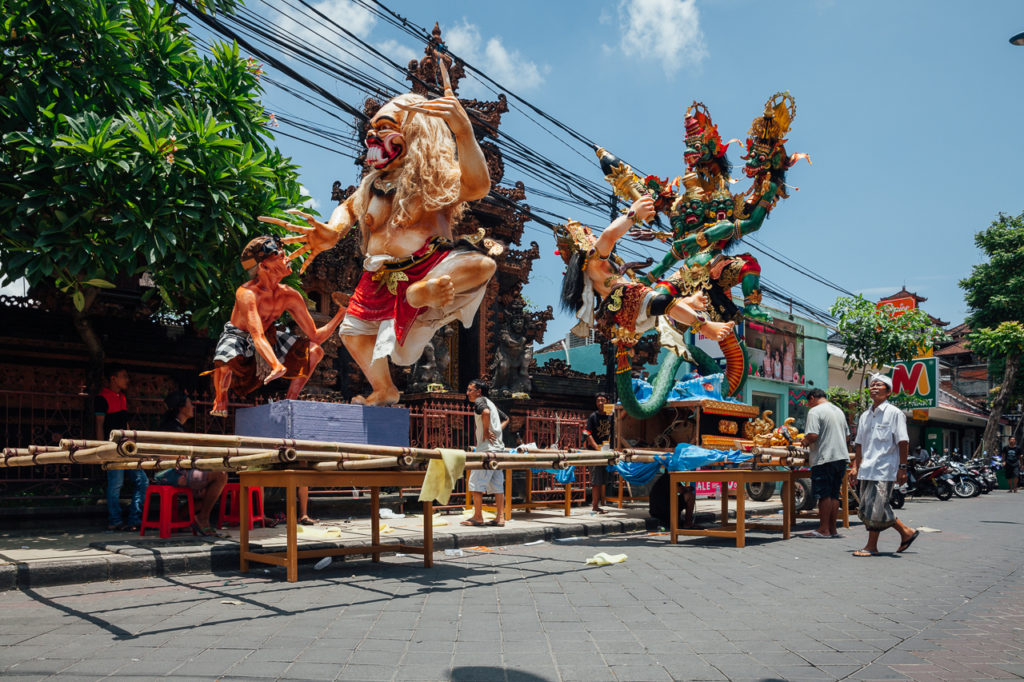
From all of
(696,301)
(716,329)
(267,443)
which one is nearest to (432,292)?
(267,443)

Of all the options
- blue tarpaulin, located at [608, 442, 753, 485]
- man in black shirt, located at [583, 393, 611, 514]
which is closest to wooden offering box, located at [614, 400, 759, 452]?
man in black shirt, located at [583, 393, 611, 514]

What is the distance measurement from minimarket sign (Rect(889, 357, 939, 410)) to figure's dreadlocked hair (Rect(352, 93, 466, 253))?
19.4 metres

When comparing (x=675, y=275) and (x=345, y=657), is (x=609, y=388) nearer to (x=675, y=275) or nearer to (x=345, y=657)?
(x=675, y=275)

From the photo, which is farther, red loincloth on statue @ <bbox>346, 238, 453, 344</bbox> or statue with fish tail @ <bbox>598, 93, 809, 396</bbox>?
statue with fish tail @ <bbox>598, 93, 809, 396</bbox>

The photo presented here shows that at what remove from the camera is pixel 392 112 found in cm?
587

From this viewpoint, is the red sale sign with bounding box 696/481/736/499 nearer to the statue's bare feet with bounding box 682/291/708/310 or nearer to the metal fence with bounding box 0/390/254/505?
the statue's bare feet with bounding box 682/291/708/310

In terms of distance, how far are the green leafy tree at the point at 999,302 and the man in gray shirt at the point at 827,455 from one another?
2256cm

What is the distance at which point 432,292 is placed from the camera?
546cm

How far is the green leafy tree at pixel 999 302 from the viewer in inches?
1112

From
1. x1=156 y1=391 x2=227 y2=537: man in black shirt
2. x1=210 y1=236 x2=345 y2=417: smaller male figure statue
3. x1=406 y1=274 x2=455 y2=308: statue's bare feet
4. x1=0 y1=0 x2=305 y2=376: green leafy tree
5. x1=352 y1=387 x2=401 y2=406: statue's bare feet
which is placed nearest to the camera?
x1=406 y1=274 x2=455 y2=308: statue's bare feet

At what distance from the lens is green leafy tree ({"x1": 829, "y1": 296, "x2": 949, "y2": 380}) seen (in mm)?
20562

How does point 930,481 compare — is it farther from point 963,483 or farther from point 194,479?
point 194,479

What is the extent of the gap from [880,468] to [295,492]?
18.3 feet

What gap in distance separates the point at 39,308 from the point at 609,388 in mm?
10226
